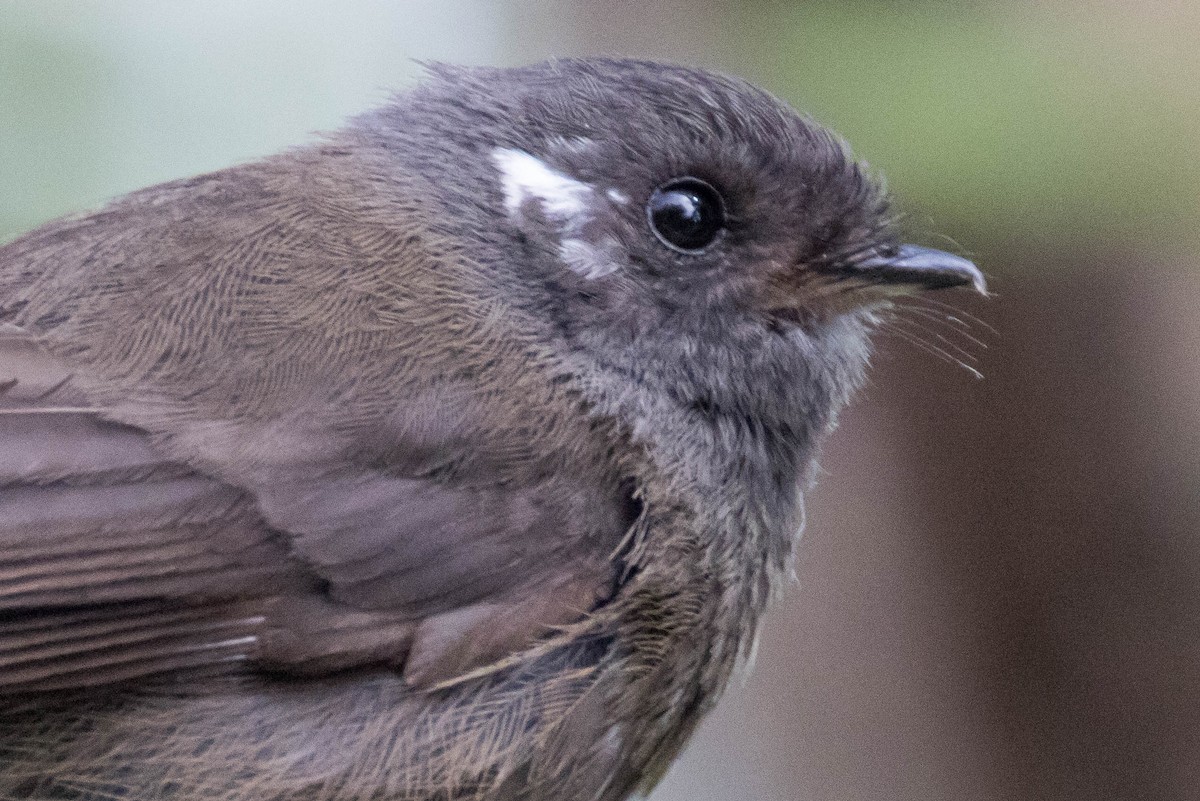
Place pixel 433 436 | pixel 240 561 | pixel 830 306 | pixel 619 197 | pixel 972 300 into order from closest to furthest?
pixel 240 561
pixel 433 436
pixel 619 197
pixel 830 306
pixel 972 300

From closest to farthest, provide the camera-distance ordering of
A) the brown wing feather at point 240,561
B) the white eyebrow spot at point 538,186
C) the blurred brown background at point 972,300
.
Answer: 1. the brown wing feather at point 240,561
2. the white eyebrow spot at point 538,186
3. the blurred brown background at point 972,300

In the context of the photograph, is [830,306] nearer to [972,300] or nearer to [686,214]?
[686,214]

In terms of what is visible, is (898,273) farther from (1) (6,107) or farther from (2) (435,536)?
(1) (6,107)

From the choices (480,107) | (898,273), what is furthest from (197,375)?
(898,273)

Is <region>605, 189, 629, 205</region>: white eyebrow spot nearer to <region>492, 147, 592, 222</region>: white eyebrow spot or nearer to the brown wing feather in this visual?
<region>492, 147, 592, 222</region>: white eyebrow spot

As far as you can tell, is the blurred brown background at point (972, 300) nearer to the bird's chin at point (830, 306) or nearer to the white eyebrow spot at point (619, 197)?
the bird's chin at point (830, 306)

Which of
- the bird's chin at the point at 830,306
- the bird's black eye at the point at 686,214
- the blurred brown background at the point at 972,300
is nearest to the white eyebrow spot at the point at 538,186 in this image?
the bird's black eye at the point at 686,214

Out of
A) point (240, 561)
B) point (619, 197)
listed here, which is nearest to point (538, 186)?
point (619, 197)

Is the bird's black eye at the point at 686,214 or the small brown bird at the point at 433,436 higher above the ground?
the bird's black eye at the point at 686,214
